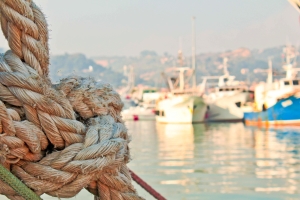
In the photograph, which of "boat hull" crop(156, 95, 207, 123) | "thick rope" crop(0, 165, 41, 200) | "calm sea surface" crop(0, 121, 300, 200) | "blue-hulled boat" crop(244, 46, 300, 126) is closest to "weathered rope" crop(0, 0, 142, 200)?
"thick rope" crop(0, 165, 41, 200)

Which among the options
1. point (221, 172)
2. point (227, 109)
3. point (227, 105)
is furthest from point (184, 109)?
point (221, 172)

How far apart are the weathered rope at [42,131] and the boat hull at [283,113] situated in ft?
112

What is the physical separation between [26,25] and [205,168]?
1178cm

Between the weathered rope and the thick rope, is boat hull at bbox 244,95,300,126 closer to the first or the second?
the weathered rope

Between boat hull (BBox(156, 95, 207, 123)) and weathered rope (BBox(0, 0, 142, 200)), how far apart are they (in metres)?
41.6

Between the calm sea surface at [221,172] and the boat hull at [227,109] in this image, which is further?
the boat hull at [227,109]

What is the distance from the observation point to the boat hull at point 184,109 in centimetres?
4319

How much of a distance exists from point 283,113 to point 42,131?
115 feet

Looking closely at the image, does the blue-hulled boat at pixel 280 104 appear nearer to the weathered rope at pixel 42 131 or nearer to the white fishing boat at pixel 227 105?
the white fishing boat at pixel 227 105

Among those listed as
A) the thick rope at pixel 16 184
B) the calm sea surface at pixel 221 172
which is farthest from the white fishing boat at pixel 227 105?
the thick rope at pixel 16 184

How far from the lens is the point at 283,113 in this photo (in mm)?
35094

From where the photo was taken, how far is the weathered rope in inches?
49.8

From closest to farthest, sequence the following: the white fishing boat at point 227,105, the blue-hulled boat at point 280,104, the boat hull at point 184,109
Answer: the blue-hulled boat at point 280,104 < the boat hull at point 184,109 < the white fishing boat at point 227,105

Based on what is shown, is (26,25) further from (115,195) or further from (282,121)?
(282,121)
